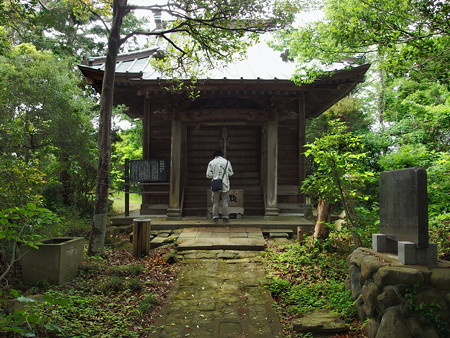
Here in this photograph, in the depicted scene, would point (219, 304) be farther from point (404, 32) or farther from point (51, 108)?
point (51, 108)

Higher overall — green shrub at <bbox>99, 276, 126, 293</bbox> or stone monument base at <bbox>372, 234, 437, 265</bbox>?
stone monument base at <bbox>372, 234, 437, 265</bbox>

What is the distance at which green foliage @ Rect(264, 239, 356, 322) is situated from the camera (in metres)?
3.69

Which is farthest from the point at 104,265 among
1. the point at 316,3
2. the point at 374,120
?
the point at 374,120

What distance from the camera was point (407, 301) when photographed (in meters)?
2.66

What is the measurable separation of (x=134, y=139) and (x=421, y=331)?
21707 millimetres

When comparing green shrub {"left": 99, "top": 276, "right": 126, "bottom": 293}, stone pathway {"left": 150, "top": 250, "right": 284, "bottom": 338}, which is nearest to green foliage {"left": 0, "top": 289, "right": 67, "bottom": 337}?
stone pathway {"left": 150, "top": 250, "right": 284, "bottom": 338}

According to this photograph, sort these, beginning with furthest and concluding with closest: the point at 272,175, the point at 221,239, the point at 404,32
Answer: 1. the point at 272,175
2. the point at 221,239
3. the point at 404,32

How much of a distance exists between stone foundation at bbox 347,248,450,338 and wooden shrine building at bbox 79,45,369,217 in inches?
238

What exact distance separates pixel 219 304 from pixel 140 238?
2.61 metres

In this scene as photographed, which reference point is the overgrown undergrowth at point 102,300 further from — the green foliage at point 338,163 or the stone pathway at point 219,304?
the green foliage at point 338,163

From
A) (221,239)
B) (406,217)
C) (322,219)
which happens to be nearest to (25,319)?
(406,217)

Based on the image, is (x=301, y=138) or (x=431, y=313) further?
(x=301, y=138)

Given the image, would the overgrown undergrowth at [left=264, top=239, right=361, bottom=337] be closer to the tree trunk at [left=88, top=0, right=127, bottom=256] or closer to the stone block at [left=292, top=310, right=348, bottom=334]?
the stone block at [left=292, top=310, right=348, bottom=334]

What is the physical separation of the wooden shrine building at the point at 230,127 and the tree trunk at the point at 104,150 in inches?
102
